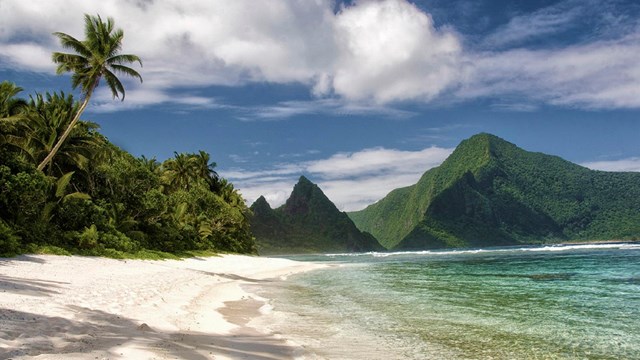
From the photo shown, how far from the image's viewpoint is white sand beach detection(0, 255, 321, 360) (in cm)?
686

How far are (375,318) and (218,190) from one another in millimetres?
71839

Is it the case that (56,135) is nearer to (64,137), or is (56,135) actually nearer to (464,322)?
(64,137)

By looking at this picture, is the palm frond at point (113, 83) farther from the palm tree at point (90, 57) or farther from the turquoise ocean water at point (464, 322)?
the turquoise ocean water at point (464, 322)

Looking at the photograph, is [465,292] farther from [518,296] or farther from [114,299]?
[114,299]

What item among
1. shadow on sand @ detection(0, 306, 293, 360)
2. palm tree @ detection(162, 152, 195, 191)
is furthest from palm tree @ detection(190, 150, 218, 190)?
shadow on sand @ detection(0, 306, 293, 360)

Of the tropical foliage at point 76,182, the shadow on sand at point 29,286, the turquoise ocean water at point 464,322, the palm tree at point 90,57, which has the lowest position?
the turquoise ocean water at point 464,322

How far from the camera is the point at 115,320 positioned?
370 inches

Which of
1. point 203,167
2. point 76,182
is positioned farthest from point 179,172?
point 76,182

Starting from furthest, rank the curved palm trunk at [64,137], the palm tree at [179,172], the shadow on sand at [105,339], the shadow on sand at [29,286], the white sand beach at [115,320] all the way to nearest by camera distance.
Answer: the palm tree at [179,172]
the curved palm trunk at [64,137]
the shadow on sand at [29,286]
the white sand beach at [115,320]
the shadow on sand at [105,339]

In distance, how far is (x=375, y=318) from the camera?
13.8 metres

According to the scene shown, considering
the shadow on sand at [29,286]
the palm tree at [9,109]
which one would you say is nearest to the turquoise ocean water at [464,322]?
the shadow on sand at [29,286]

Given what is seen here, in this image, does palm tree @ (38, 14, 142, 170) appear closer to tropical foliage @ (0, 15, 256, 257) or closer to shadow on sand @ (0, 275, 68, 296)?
tropical foliage @ (0, 15, 256, 257)

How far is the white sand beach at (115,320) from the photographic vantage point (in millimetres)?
6863

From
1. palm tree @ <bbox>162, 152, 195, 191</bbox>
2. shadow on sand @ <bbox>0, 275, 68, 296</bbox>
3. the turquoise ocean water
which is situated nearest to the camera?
the turquoise ocean water
